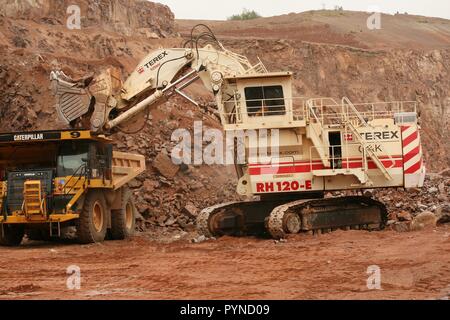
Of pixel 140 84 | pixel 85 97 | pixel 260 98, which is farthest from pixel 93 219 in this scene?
pixel 260 98

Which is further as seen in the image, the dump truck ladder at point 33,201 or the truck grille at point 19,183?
the truck grille at point 19,183

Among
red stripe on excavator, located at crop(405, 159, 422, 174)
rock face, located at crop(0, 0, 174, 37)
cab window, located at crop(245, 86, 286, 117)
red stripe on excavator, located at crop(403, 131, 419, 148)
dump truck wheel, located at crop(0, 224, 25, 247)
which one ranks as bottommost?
dump truck wheel, located at crop(0, 224, 25, 247)

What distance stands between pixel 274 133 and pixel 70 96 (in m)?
4.64

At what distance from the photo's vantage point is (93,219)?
18.5m

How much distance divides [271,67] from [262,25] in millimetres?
15355

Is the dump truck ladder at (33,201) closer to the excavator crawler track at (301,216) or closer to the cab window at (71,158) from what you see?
the cab window at (71,158)

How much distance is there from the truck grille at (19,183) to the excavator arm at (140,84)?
1.50 m

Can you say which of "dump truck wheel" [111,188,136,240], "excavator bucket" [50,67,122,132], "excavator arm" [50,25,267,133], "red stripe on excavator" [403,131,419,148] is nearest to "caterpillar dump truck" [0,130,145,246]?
"dump truck wheel" [111,188,136,240]

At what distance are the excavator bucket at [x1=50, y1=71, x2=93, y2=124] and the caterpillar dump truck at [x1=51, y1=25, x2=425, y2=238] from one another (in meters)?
0.02

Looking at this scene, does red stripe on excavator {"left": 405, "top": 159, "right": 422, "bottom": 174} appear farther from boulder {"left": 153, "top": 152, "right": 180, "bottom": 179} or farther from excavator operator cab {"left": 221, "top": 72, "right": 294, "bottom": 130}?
boulder {"left": 153, "top": 152, "right": 180, "bottom": 179}

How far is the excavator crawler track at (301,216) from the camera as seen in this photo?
709 inches

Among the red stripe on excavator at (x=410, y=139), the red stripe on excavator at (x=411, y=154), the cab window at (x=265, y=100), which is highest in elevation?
the cab window at (x=265, y=100)

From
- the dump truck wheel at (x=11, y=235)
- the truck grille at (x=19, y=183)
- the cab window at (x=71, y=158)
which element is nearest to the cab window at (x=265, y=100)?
the cab window at (x=71, y=158)

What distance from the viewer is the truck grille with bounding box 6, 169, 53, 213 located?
705 inches
